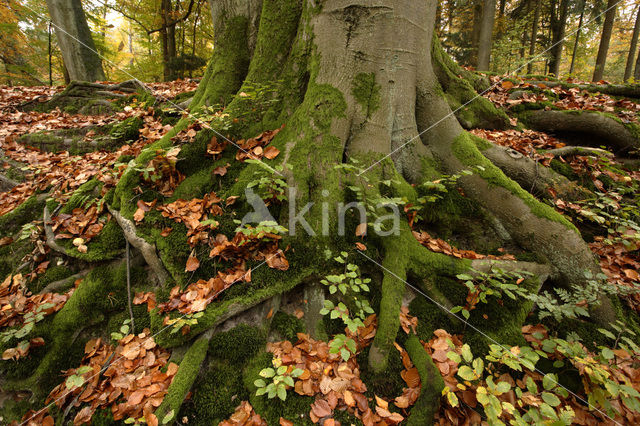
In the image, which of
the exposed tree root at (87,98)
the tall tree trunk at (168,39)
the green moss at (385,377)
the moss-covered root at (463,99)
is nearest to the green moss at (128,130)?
the exposed tree root at (87,98)

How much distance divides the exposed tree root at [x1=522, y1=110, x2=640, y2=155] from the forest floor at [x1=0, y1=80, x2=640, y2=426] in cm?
38

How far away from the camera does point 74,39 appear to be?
6484 millimetres

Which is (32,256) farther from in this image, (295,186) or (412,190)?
(412,190)

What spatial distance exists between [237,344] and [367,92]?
282cm

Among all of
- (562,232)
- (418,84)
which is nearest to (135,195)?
(418,84)

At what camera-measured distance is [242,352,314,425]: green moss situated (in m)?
1.80

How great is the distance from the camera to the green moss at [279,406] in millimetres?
1803

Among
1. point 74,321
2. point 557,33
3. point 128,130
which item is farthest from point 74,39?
point 557,33

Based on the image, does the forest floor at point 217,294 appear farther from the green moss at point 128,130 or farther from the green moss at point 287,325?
the green moss at point 128,130

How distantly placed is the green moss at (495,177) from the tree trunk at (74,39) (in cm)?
869

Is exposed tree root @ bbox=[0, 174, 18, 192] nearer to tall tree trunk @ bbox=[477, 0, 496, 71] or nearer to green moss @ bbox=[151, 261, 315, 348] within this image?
green moss @ bbox=[151, 261, 315, 348]

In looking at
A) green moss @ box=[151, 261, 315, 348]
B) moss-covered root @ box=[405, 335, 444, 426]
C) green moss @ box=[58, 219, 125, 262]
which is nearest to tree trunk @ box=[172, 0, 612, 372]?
green moss @ box=[151, 261, 315, 348]

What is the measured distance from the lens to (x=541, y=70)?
17609mm

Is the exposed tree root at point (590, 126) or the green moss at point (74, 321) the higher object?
the exposed tree root at point (590, 126)
